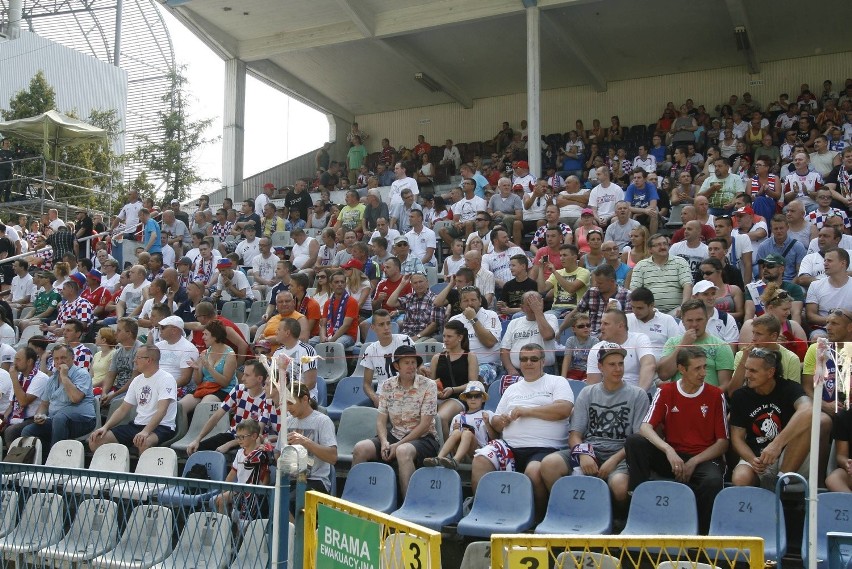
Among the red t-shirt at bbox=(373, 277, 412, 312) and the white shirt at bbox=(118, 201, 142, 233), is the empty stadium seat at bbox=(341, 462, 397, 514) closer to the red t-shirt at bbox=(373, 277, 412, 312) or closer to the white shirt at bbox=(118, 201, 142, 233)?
the red t-shirt at bbox=(373, 277, 412, 312)

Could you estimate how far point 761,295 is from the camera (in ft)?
28.4

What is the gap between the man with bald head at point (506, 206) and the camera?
1415cm

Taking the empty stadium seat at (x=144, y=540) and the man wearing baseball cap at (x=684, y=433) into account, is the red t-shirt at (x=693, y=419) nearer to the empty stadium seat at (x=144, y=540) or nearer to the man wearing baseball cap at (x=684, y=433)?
the man wearing baseball cap at (x=684, y=433)

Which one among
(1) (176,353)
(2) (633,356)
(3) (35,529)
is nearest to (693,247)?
(2) (633,356)

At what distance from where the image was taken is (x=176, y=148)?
30.0m

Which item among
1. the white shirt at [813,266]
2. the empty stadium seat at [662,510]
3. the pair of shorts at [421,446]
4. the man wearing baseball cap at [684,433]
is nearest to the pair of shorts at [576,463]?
the man wearing baseball cap at [684,433]

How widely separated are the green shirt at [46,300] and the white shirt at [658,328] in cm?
951

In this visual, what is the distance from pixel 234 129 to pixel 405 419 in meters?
14.9

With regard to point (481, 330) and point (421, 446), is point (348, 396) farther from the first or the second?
point (421, 446)

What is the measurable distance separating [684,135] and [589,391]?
40.8 feet

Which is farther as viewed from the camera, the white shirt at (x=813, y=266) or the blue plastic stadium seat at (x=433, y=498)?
the white shirt at (x=813, y=266)

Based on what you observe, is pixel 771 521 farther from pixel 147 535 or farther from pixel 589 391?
pixel 147 535

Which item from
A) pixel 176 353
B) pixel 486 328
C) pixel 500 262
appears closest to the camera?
pixel 486 328

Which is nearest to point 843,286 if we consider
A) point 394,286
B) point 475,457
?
point 475,457
